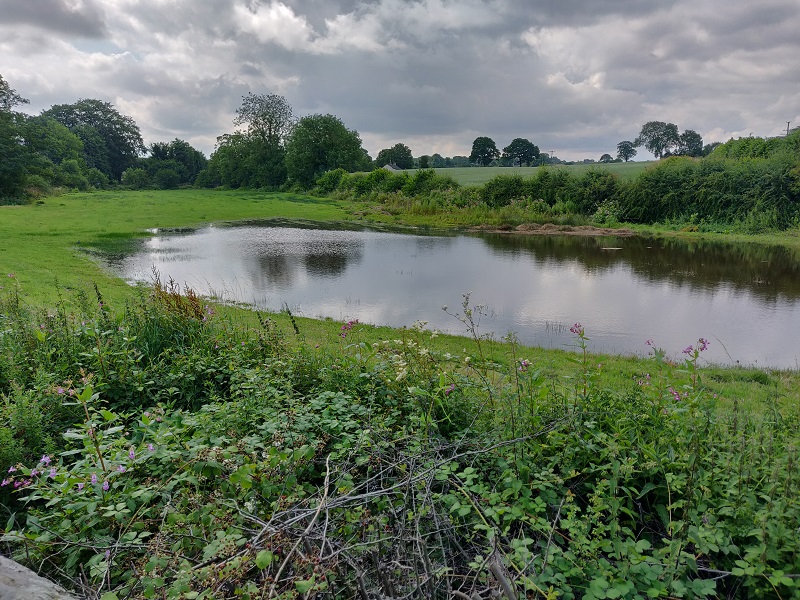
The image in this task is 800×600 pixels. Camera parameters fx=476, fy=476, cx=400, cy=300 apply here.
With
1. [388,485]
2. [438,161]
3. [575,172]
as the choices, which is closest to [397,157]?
[438,161]

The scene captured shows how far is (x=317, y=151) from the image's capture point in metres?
63.6

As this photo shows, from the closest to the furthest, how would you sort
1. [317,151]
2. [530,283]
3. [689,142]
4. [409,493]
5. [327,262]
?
1. [409,493]
2. [530,283]
3. [327,262]
4. [317,151]
5. [689,142]

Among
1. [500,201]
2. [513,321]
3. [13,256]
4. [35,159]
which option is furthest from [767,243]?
[35,159]

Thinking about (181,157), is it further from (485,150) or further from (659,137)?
(659,137)

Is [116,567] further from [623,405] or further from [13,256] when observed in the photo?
[13,256]

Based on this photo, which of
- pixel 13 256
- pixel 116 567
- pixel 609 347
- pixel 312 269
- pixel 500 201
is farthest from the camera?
pixel 500 201

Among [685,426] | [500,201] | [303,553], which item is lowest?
[303,553]

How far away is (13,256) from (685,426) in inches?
753

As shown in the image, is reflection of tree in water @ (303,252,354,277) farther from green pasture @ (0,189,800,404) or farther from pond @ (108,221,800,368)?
green pasture @ (0,189,800,404)

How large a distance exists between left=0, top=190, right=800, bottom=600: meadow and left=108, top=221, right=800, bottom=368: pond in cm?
472

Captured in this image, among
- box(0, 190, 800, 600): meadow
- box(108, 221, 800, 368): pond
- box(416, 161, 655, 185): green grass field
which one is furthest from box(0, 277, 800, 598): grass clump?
box(416, 161, 655, 185): green grass field

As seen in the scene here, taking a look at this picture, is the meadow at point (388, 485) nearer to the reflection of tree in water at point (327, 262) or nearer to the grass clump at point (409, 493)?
the grass clump at point (409, 493)

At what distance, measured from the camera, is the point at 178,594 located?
6.15 feet

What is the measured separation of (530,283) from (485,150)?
87139 millimetres
